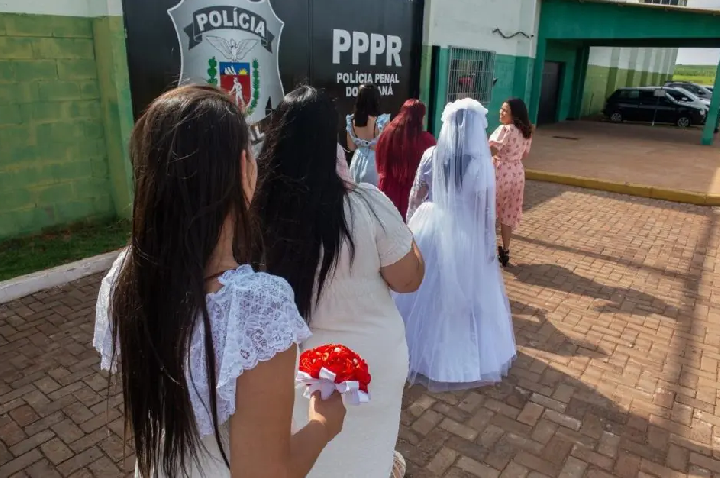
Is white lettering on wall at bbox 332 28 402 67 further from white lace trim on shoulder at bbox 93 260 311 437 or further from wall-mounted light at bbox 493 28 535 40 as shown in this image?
white lace trim on shoulder at bbox 93 260 311 437

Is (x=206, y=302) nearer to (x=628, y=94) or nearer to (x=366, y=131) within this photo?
(x=366, y=131)

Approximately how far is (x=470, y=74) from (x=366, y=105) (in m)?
7.55

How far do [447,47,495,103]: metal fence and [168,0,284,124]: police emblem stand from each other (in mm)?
4980

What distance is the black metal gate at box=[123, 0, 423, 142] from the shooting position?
5578mm

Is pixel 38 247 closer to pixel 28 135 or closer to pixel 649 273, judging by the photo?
pixel 28 135

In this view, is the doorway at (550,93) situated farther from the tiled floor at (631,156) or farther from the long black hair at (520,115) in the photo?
the long black hair at (520,115)

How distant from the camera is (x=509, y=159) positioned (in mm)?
5246

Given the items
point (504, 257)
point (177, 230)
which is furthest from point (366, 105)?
point (177, 230)

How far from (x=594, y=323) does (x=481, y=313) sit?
1.37 meters

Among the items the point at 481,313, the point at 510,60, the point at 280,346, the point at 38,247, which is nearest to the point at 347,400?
the point at 280,346

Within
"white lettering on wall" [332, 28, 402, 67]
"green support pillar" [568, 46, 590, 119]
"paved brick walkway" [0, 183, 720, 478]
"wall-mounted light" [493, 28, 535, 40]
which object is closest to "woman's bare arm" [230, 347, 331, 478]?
"paved brick walkway" [0, 183, 720, 478]

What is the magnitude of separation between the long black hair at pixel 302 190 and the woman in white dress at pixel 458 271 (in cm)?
169

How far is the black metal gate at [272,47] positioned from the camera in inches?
220

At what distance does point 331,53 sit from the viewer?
7891mm
